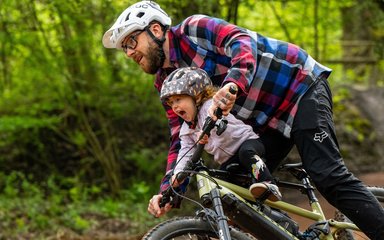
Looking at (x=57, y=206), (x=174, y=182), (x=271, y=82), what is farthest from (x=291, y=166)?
(x=57, y=206)

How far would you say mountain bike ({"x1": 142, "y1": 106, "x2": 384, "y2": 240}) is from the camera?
3.65 metres

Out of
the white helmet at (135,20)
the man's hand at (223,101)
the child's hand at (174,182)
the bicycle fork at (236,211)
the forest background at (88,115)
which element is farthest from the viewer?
the forest background at (88,115)

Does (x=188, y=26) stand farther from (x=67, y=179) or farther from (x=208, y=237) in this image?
(x=67, y=179)

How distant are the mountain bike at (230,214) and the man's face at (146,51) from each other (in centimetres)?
68

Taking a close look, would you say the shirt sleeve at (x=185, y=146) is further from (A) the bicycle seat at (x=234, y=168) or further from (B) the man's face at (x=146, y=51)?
(B) the man's face at (x=146, y=51)

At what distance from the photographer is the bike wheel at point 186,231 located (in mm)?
3592

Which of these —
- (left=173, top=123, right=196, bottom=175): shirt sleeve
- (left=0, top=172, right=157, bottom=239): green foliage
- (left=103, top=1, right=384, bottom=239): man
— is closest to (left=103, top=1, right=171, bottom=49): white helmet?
(left=103, top=1, right=384, bottom=239): man

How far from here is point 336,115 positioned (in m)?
11.7

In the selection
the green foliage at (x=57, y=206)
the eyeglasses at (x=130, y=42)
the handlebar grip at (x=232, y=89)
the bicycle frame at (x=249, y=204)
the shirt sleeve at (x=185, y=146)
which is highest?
the eyeglasses at (x=130, y=42)

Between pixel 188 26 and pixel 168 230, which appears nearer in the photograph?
pixel 168 230

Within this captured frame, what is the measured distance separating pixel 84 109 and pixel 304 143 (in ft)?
24.3

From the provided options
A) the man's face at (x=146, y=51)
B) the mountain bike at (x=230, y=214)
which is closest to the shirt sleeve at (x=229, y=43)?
the man's face at (x=146, y=51)

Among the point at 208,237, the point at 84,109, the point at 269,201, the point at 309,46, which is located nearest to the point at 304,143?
the point at 269,201

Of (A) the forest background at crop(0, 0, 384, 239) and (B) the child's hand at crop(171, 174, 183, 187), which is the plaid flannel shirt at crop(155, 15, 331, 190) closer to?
(B) the child's hand at crop(171, 174, 183, 187)
